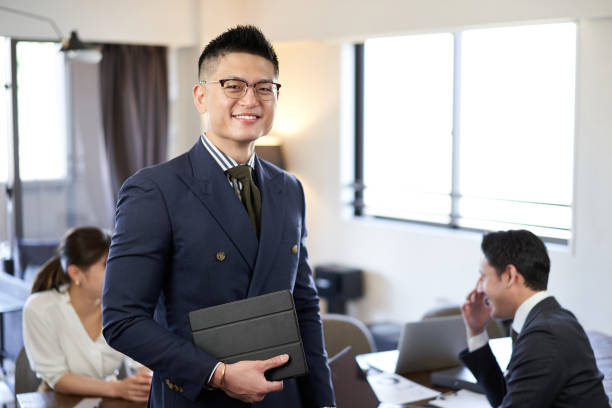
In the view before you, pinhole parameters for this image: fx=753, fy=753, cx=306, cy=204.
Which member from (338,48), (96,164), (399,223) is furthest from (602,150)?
(96,164)

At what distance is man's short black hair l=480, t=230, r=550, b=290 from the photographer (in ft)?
7.70

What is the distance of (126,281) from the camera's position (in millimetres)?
1427

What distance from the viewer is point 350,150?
641 centimetres

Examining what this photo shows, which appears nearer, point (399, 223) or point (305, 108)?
point (399, 223)

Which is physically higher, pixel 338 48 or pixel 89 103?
pixel 338 48

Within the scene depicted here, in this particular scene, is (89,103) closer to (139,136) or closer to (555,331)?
(139,136)

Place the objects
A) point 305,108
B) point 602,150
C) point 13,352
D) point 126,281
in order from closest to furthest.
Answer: point 126,281
point 602,150
point 13,352
point 305,108

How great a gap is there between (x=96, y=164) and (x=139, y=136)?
0.43m

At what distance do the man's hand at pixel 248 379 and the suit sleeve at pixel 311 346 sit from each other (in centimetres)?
28

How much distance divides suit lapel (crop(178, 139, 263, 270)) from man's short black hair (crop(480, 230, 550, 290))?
1084 millimetres

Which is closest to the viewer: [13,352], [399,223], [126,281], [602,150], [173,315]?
[126,281]

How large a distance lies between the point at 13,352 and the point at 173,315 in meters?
4.22

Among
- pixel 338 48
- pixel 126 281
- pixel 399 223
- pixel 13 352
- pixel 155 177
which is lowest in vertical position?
pixel 13 352

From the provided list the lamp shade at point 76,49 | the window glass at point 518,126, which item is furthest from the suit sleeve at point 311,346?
the lamp shade at point 76,49
